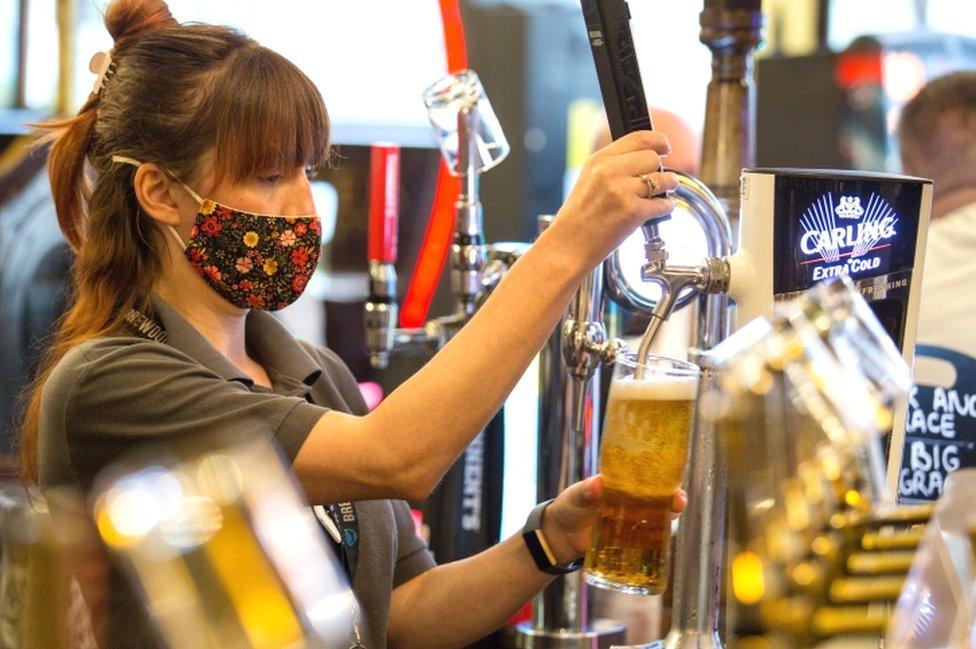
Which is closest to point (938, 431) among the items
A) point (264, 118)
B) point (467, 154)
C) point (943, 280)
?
point (943, 280)

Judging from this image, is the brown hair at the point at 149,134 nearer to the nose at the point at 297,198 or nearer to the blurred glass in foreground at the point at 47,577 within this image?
the nose at the point at 297,198

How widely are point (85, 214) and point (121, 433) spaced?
0.41m

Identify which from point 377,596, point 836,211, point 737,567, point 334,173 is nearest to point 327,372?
point 377,596

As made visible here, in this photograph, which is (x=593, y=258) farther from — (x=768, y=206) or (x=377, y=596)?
(x=377, y=596)

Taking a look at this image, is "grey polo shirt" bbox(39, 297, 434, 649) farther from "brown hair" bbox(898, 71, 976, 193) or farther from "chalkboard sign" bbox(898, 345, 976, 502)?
"brown hair" bbox(898, 71, 976, 193)

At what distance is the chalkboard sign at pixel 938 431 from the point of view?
81.8 inches

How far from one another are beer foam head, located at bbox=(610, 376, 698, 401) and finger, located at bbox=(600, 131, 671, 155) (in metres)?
0.21

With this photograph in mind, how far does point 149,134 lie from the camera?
162 centimetres

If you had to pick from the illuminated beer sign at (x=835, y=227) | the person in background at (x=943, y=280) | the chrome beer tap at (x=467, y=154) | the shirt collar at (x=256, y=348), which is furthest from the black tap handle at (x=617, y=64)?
the person in background at (x=943, y=280)

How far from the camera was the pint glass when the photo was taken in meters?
1.20

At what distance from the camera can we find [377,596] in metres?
1.67

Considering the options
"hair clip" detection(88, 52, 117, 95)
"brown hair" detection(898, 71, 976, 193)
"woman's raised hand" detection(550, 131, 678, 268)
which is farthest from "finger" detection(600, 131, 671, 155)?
"brown hair" detection(898, 71, 976, 193)

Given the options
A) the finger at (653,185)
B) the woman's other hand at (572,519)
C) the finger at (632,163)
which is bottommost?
the woman's other hand at (572,519)

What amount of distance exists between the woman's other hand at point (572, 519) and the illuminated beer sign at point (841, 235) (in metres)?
0.35
